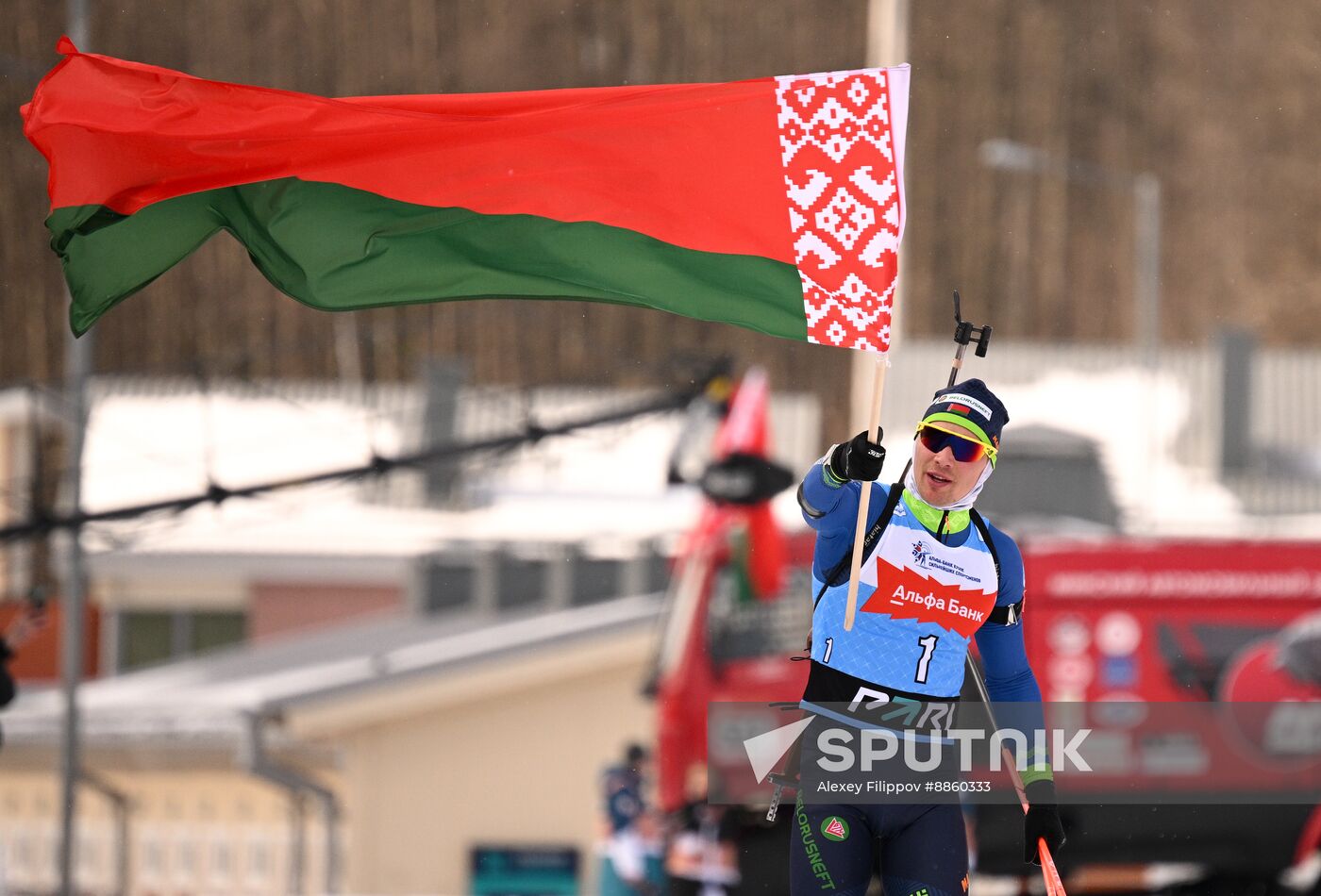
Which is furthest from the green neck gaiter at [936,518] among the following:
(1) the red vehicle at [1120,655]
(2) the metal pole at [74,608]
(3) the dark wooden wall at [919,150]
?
(3) the dark wooden wall at [919,150]

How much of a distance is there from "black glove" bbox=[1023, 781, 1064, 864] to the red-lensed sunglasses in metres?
1.06

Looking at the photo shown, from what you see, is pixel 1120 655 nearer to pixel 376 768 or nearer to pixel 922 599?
pixel 922 599

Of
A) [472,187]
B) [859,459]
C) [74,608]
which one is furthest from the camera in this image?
[74,608]

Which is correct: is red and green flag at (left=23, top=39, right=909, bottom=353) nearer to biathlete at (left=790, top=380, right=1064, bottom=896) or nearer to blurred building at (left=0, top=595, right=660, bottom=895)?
biathlete at (left=790, top=380, right=1064, bottom=896)

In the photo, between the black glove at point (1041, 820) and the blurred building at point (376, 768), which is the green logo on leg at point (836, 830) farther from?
the blurred building at point (376, 768)

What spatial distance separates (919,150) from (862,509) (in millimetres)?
48036

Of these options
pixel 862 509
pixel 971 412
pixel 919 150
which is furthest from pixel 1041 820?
pixel 919 150

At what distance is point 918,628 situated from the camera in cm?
589

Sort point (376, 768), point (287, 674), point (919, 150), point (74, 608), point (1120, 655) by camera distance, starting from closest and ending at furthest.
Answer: point (1120, 655), point (74, 608), point (376, 768), point (287, 674), point (919, 150)

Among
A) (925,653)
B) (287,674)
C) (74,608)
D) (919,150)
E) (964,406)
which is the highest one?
(919,150)

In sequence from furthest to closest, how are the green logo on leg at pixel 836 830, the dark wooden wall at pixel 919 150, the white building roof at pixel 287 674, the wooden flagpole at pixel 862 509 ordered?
1. the dark wooden wall at pixel 919 150
2. the white building roof at pixel 287 674
3. the green logo on leg at pixel 836 830
4. the wooden flagpole at pixel 862 509

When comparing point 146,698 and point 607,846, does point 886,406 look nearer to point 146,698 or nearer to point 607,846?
point 146,698

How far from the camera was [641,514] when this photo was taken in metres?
23.9

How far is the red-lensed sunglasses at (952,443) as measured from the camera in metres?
5.82
